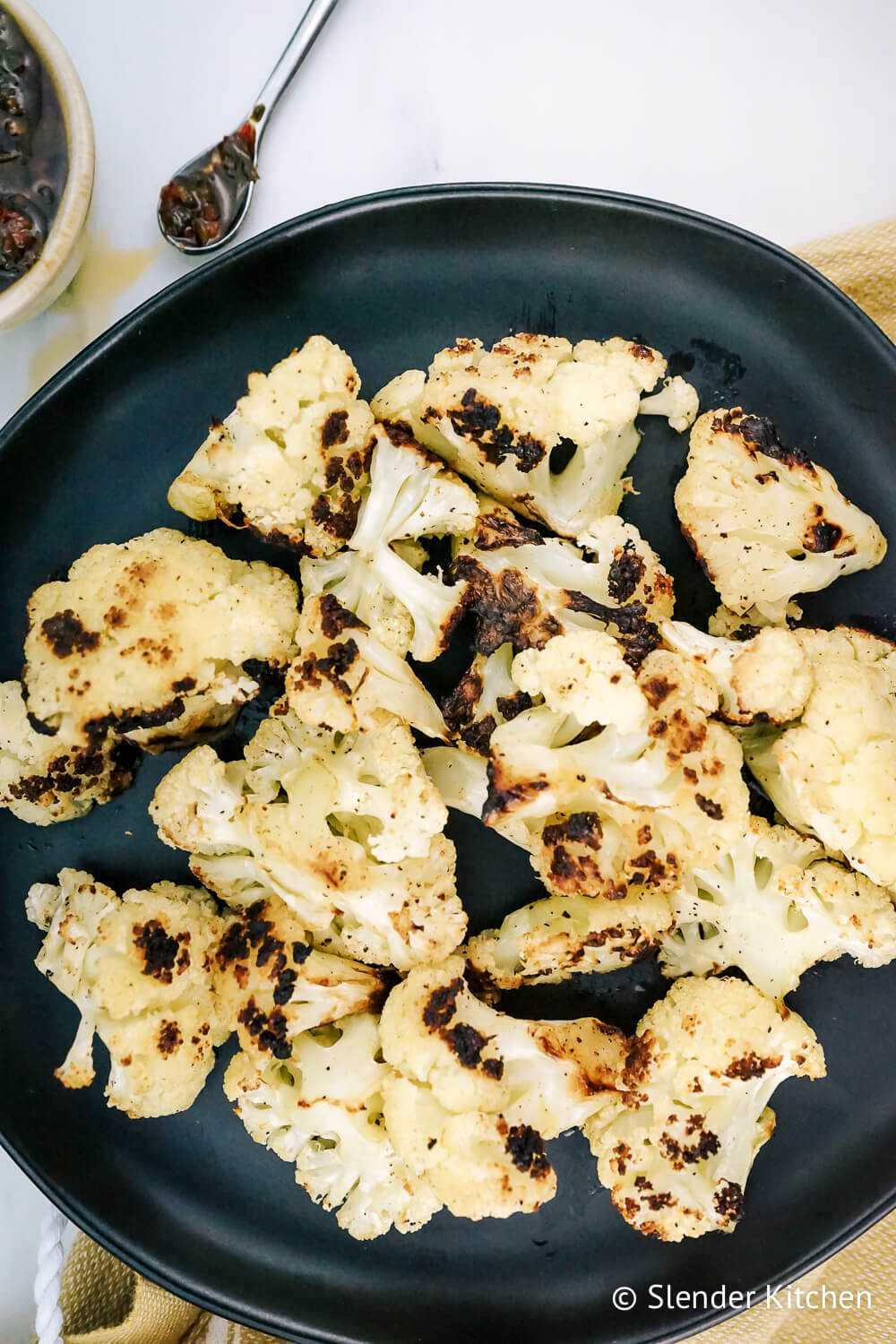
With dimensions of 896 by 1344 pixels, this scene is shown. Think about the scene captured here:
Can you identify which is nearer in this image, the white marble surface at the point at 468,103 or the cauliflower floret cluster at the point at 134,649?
the cauliflower floret cluster at the point at 134,649

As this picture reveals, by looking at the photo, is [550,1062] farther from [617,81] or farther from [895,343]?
[617,81]

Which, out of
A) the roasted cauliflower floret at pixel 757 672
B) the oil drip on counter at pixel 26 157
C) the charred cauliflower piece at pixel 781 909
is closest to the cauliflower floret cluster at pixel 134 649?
the oil drip on counter at pixel 26 157

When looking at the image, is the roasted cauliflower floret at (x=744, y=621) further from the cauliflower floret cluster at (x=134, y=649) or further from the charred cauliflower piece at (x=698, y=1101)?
the cauliflower floret cluster at (x=134, y=649)

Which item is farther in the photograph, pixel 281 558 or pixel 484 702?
pixel 281 558

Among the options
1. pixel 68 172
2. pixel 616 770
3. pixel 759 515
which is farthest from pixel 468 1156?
pixel 68 172

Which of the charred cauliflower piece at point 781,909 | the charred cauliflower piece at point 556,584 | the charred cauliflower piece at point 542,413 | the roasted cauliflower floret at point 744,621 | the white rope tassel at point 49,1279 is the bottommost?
the white rope tassel at point 49,1279

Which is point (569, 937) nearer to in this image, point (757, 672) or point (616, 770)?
point (616, 770)
